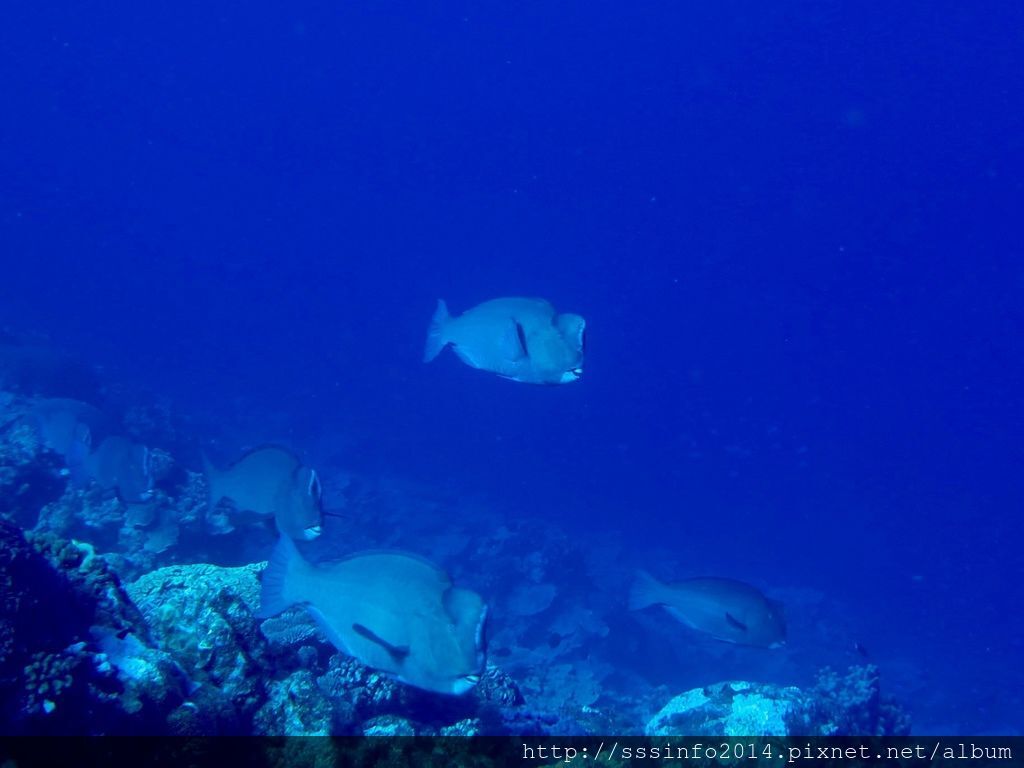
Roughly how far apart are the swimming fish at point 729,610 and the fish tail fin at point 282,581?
372cm

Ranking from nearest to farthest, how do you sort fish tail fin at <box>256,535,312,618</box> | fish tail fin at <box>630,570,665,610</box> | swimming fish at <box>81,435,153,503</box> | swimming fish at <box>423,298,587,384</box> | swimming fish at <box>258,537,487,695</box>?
swimming fish at <box>258,537,487,695</box> → fish tail fin at <box>256,535,312,618</box> → swimming fish at <box>423,298,587,384</box> → fish tail fin at <box>630,570,665,610</box> → swimming fish at <box>81,435,153,503</box>

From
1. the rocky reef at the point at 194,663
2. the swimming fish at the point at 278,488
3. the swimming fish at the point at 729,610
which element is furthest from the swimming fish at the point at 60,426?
the swimming fish at the point at 729,610

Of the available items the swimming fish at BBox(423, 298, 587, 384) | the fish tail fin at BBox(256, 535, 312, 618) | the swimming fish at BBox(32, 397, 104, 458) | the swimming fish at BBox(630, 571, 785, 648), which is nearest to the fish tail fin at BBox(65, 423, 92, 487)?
the swimming fish at BBox(32, 397, 104, 458)

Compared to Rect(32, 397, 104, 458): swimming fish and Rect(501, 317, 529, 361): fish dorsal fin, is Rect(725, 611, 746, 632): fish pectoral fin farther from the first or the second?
Rect(32, 397, 104, 458): swimming fish

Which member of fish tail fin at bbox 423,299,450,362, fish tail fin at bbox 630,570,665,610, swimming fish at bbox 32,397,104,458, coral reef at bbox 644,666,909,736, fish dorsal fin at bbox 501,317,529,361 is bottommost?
coral reef at bbox 644,666,909,736

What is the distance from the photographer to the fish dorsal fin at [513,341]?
4.14m

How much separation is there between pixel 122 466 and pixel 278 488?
4381 mm

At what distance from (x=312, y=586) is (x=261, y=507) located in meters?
1.91

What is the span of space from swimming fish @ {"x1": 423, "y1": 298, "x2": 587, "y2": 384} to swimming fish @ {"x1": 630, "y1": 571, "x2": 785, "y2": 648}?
111 inches

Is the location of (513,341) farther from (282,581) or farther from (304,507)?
(282,581)

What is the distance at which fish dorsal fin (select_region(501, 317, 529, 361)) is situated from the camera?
163 inches

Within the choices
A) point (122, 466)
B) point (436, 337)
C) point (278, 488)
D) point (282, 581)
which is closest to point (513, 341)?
point (436, 337)

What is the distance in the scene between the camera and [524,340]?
13.6 feet

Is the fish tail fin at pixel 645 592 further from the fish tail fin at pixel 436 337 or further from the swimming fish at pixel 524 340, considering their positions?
the fish tail fin at pixel 436 337
